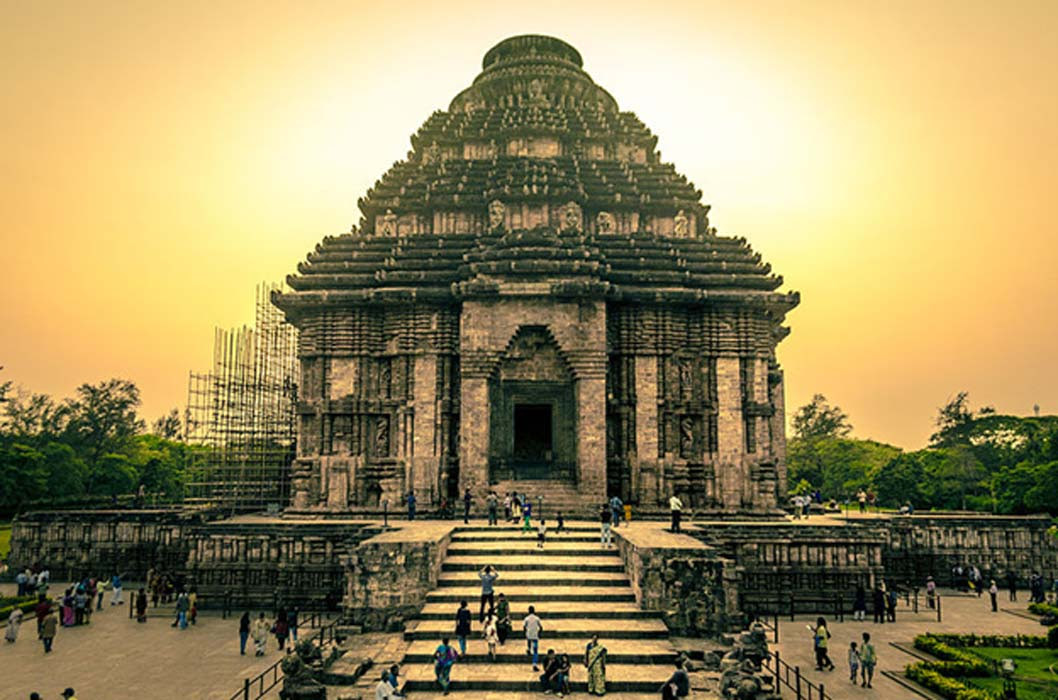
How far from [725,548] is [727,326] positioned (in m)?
8.59

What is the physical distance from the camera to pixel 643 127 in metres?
34.8

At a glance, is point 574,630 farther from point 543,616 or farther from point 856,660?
point 856,660

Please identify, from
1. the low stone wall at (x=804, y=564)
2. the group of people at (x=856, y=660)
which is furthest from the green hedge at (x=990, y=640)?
the group of people at (x=856, y=660)

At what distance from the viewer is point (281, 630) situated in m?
15.7

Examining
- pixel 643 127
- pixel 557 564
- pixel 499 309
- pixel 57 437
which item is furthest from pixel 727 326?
pixel 57 437

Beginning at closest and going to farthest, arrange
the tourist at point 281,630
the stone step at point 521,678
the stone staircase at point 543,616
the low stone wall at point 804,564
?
the stone step at point 521,678, the stone staircase at point 543,616, the tourist at point 281,630, the low stone wall at point 804,564

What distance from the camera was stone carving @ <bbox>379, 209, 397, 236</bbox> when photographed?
2900cm

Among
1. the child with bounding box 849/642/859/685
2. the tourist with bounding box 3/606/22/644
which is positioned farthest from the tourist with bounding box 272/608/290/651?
the child with bounding box 849/642/859/685

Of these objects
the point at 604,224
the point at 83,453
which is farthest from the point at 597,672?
the point at 83,453

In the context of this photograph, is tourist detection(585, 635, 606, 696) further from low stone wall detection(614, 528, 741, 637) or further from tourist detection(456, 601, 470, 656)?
low stone wall detection(614, 528, 741, 637)

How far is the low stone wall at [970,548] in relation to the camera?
22.0 m

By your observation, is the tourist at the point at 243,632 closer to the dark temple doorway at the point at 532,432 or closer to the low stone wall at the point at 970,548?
the dark temple doorway at the point at 532,432

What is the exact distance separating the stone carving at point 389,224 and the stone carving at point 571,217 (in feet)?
23.2

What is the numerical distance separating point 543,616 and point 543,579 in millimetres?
1437
